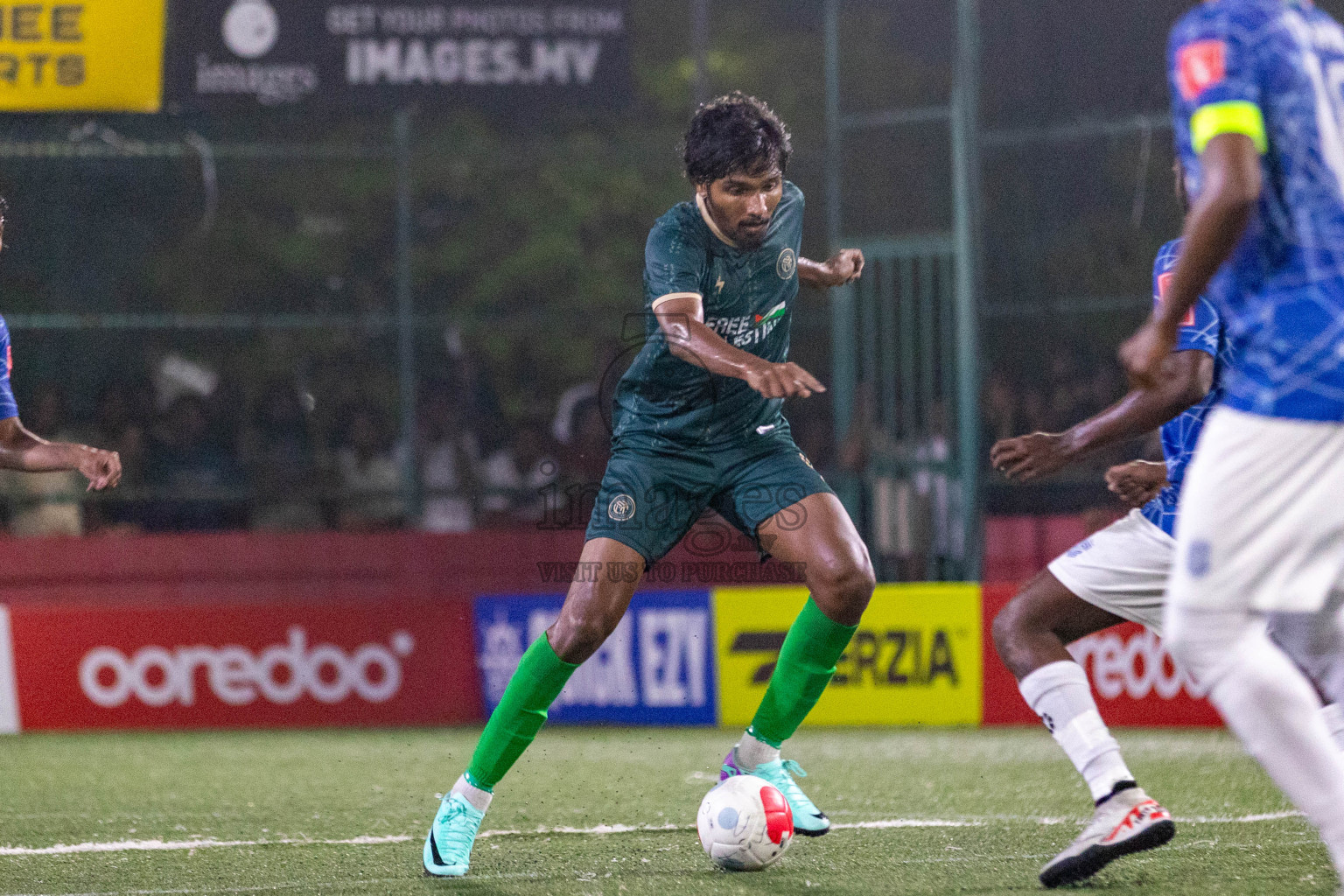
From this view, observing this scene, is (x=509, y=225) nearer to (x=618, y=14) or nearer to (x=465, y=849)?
(x=618, y=14)

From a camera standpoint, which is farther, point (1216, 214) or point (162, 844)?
point (162, 844)

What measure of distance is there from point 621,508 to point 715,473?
13.1 inches

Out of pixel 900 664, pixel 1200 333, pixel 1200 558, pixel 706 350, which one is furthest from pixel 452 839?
pixel 900 664

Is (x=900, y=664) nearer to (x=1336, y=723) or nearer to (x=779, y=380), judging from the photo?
(x=1336, y=723)

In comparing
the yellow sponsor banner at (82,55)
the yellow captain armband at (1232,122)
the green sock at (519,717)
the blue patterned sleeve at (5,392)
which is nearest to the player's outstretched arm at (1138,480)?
the yellow captain armband at (1232,122)

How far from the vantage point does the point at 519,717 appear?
485 centimetres

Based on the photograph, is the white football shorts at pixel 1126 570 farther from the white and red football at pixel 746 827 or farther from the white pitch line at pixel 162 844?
the white pitch line at pixel 162 844

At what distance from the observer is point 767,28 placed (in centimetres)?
2298

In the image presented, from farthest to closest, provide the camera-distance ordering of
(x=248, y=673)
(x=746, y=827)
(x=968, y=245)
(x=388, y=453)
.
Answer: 1. (x=388, y=453)
2. (x=968, y=245)
3. (x=248, y=673)
4. (x=746, y=827)

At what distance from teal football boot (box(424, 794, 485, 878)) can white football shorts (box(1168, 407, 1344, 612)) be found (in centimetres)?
235

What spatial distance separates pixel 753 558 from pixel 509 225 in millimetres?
11012

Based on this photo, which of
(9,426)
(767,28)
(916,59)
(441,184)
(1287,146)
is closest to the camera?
(1287,146)

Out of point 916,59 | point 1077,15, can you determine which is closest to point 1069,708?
point 1077,15

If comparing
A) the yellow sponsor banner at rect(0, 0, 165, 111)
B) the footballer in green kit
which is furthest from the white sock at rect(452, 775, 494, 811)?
the yellow sponsor banner at rect(0, 0, 165, 111)
